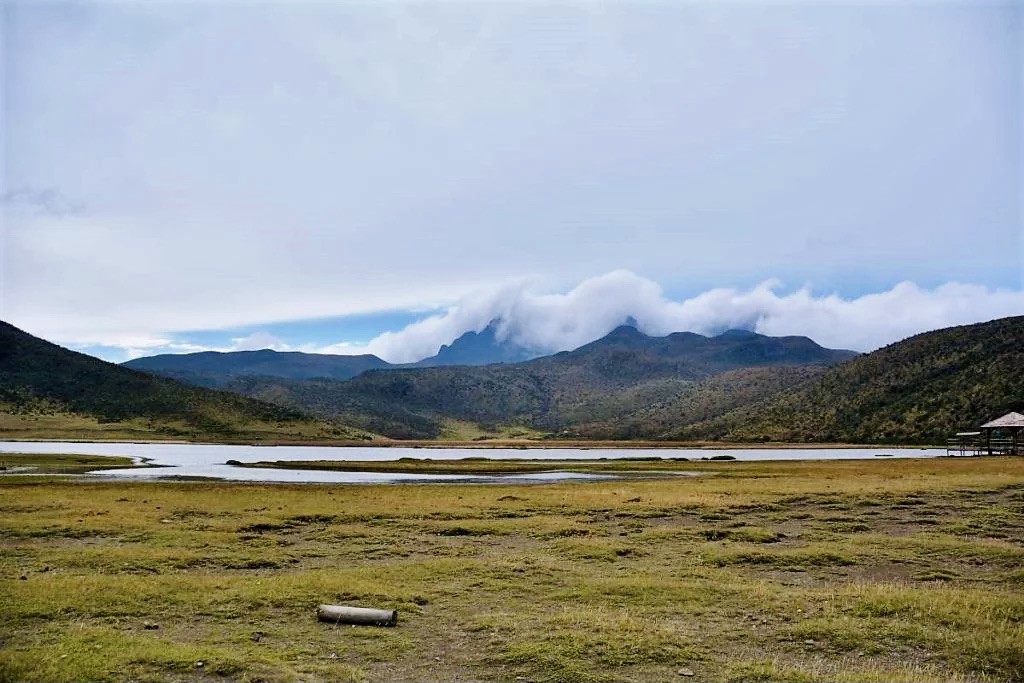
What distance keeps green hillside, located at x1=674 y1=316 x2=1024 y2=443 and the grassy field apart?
115 metres

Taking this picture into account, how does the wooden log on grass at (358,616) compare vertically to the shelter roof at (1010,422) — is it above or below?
below

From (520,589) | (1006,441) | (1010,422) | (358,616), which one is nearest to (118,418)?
(520,589)

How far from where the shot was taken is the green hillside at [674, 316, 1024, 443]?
137125 mm

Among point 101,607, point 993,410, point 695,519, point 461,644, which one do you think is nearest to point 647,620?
point 461,644

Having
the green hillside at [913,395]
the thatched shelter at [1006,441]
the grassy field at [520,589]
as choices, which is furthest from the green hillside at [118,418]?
the thatched shelter at [1006,441]

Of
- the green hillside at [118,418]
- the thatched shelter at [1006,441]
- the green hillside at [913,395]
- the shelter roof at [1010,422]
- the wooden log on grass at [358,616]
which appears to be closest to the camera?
the wooden log on grass at [358,616]

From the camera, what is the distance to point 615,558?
25.6 m

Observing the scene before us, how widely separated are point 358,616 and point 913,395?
170m

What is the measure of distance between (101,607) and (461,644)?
398 inches

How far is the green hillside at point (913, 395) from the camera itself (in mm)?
137125

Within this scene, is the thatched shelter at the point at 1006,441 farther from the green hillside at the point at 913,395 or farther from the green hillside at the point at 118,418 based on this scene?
the green hillside at the point at 118,418

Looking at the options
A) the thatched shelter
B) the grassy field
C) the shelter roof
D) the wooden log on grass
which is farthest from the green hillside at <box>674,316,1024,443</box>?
the wooden log on grass

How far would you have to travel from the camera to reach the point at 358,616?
17188 millimetres

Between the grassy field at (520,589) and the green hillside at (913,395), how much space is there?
11528 centimetres
